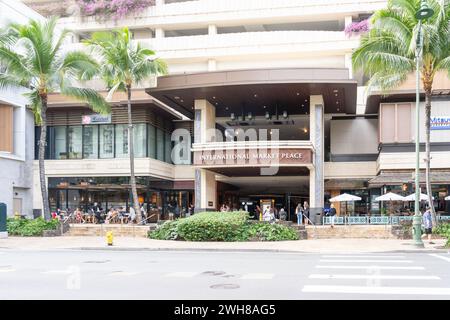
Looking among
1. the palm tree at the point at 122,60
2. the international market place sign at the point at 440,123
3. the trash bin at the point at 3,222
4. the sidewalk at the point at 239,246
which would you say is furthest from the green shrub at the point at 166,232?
the international market place sign at the point at 440,123

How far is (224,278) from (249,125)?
29.6 m

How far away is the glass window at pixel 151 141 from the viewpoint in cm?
3997

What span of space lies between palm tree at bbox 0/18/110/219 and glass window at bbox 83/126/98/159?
8.25 metres

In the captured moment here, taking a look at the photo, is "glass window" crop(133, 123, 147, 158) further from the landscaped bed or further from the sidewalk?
the sidewalk

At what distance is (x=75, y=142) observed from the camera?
4109 cm

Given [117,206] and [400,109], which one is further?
[117,206]

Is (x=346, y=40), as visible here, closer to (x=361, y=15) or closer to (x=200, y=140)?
(x=361, y=15)

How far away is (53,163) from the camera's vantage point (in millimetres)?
40938

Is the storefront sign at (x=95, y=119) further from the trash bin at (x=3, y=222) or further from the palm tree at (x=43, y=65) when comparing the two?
the trash bin at (x=3, y=222)

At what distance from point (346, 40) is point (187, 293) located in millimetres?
41746

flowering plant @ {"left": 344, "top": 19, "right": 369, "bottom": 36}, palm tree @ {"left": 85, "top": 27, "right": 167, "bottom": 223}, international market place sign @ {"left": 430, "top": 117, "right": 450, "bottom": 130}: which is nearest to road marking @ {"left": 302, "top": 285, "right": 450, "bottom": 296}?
palm tree @ {"left": 85, "top": 27, "right": 167, "bottom": 223}

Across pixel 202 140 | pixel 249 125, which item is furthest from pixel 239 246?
pixel 249 125
